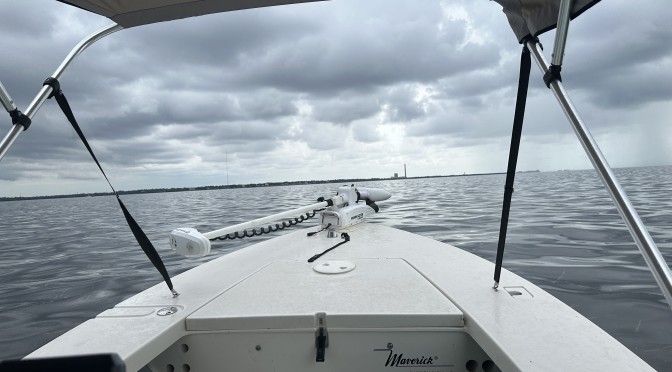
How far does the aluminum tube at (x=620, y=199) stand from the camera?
896 millimetres

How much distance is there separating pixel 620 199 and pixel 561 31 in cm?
55

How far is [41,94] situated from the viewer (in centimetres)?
151

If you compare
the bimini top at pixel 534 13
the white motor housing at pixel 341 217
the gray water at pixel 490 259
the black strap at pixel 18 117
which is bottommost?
the gray water at pixel 490 259

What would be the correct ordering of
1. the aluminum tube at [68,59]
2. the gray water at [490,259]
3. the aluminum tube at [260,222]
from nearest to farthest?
the aluminum tube at [68,59] → the aluminum tube at [260,222] → the gray water at [490,259]

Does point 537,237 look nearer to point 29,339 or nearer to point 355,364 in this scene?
point 355,364

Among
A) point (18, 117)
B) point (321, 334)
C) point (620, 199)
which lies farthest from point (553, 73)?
point (18, 117)

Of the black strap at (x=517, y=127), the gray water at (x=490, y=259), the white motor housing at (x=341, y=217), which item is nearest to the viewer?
the black strap at (x=517, y=127)

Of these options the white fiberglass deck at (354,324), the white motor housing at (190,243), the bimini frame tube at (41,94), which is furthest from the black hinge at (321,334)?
→ the bimini frame tube at (41,94)

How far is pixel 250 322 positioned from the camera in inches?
65.2

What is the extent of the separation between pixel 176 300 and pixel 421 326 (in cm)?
133

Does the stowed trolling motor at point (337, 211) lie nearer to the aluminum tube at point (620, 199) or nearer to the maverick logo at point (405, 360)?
the maverick logo at point (405, 360)

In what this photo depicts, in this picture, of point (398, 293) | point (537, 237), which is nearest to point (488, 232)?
point (537, 237)

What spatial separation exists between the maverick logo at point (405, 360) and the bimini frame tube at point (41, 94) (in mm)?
1774

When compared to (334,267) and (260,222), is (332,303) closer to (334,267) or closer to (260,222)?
(334,267)
